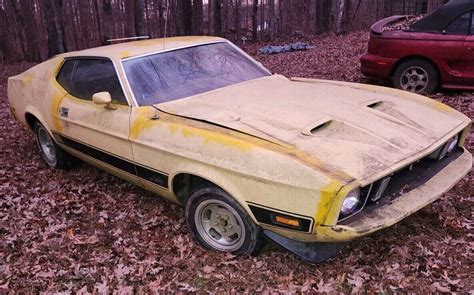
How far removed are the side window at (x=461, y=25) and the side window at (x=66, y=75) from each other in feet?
16.7

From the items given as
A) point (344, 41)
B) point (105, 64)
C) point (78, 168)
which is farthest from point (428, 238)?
point (344, 41)

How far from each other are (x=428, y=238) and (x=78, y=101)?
3286mm

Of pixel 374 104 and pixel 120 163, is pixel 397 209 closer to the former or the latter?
pixel 374 104

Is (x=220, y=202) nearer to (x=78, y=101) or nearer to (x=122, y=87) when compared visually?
(x=122, y=87)

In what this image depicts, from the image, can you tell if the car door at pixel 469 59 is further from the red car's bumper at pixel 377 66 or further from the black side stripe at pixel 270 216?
the black side stripe at pixel 270 216

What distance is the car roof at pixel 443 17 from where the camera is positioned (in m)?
6.43

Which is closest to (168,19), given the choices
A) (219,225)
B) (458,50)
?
(458,50)

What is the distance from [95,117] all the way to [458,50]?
5.01 metres

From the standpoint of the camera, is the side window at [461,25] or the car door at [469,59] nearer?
the car door at [469,59]

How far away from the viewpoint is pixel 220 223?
342cm

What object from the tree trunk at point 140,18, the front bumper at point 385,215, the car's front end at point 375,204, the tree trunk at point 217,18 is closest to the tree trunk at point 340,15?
the tree trunk at point 217,18

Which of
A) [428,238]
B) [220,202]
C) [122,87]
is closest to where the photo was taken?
[220,202]

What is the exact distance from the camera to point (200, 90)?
4.03 m

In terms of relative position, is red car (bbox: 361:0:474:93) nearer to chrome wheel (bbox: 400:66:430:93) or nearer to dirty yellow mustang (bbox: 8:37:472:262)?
chrome wheel (bbox: 400:66:430:93)
